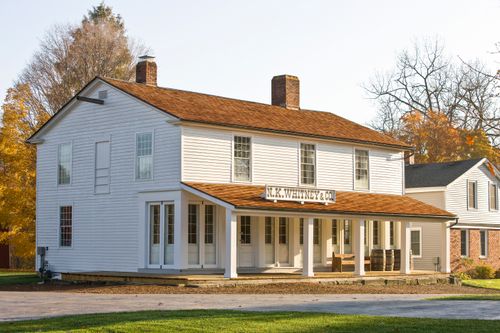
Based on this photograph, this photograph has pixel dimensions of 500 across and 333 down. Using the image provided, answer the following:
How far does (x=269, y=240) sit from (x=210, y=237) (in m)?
3.04

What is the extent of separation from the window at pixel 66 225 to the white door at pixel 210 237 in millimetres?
6213

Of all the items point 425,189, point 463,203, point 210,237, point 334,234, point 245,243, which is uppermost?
point 425,189

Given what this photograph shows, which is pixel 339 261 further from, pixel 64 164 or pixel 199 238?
pixel 64 164

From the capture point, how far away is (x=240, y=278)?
92.4ft

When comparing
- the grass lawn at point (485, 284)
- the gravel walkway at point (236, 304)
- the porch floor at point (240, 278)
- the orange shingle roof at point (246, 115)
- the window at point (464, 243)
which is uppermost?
the orange shingle roof at point (246, 115)

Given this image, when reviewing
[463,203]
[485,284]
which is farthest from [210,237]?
[463,203]

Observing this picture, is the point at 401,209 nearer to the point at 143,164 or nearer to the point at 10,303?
the point at 143,164

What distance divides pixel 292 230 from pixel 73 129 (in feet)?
30.8

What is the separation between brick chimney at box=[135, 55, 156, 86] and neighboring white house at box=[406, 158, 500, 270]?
16.6m

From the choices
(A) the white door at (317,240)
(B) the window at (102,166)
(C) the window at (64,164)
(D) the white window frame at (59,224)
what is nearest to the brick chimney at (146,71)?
(B) the window at (102,166)

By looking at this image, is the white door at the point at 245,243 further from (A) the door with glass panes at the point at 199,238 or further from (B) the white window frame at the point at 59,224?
(B) the white window frame at the point at 59,224

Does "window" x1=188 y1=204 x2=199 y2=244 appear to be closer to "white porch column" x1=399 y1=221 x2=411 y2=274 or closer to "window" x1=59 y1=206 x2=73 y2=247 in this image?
"window" x1=59 y1=206 x2=73 y2=247

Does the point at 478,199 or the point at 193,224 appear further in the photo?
the point at 478,199

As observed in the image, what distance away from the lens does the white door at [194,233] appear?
1214 inches
